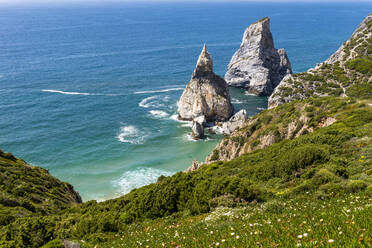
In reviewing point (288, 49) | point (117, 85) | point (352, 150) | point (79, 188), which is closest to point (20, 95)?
point (117, 85)

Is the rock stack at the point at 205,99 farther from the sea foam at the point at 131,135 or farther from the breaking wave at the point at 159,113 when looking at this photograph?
the sea foam at the point at 131,135

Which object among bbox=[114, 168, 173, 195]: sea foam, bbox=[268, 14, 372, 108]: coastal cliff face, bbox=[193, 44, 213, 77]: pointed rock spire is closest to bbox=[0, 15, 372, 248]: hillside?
bbox=[114, 168, 173, 195]: sea foam

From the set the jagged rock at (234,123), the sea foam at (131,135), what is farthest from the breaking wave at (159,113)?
the jagged rock at (234,123)

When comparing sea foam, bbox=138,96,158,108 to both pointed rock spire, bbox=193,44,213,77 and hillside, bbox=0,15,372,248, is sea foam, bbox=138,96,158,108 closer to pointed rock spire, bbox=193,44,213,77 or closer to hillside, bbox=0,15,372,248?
pointed rock spire, bbox=193,44,213,77

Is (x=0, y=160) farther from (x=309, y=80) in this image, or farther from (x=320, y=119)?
(x=309, y=80)

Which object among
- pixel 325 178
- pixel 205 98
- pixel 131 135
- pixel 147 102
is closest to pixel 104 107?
pixel 147 102

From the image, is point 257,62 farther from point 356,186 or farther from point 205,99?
point 356,186
